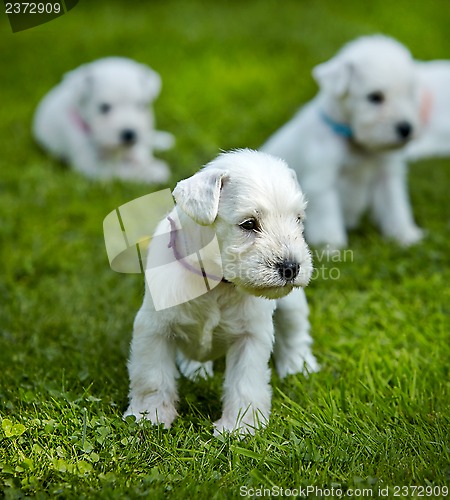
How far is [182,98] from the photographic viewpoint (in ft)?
33.3

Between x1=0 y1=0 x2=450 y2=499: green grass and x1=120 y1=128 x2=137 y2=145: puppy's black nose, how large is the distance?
52 cm

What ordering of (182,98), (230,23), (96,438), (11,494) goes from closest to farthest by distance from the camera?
(11,494) < (96,438) < (182,98) < (230,23)

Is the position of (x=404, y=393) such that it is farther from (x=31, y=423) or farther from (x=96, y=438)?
(x=31, y=423)

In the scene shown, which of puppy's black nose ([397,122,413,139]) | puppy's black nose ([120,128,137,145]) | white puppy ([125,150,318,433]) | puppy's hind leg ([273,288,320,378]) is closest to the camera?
white puppy ([125,150,318,433])

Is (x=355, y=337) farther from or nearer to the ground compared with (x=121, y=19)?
farther from the ground

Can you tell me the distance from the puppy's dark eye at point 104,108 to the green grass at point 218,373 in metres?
0.77

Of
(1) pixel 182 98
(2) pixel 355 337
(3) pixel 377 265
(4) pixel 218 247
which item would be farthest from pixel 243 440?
(1) pixel 182 98

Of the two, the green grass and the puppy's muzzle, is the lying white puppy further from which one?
the puppy's muzzle

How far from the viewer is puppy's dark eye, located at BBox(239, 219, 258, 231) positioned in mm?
3486

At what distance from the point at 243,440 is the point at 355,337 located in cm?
162

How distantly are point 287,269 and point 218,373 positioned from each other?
1238 millimetres

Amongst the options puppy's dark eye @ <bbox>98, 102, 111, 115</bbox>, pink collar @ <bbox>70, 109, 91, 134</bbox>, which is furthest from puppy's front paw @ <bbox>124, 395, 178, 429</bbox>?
pink collar @ <bbox>70, 109, 91, 134</bbox>

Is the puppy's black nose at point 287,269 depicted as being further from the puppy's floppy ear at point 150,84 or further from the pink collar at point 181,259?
the puppy's floppy ear at point 150,84

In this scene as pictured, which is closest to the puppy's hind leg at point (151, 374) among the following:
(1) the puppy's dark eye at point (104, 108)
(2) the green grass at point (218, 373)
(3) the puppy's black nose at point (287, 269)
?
(2) the green grass at point (218, 373)
